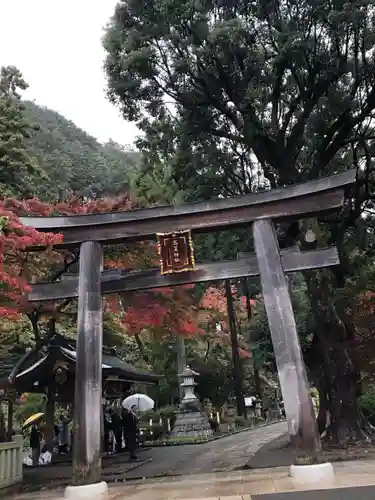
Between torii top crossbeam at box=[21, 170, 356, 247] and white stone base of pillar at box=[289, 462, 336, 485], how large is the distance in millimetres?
4661

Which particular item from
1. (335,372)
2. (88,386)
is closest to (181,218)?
(88,386)

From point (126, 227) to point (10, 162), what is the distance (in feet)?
36.9

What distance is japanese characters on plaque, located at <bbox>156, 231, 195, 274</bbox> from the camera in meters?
9.74

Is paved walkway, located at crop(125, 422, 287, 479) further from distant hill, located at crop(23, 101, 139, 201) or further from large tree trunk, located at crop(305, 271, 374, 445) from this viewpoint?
distant hill, located at crop(23, 101, 139, 201)

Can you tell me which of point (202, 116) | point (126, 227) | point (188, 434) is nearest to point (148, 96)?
point (202, 116)

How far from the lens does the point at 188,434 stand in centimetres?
2127

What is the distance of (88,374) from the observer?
28.6 feet

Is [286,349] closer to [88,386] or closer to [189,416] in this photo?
[88,386]

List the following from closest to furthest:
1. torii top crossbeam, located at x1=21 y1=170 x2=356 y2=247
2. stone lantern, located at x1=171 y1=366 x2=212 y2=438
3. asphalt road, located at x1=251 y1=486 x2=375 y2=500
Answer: asphalt road, located at x1=251 y1=486 x2=375 y2=500
torii top crossbeam, located at x1=21 y1=170 x2=356 y2=247
stone lantern, located at x1=171 y1=366 x2=212 y2=438

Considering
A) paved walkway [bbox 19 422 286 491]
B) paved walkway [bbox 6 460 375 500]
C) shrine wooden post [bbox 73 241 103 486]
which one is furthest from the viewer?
paved walkway [bbox 19 422 286 491]

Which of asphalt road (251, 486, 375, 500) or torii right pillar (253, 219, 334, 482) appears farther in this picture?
torii right pillar (253, 219, 334, 482)

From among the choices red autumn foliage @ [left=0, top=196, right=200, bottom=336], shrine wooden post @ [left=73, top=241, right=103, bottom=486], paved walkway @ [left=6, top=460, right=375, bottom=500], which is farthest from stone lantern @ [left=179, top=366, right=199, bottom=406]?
shrine wooden post @ [left=73, top=241, right=103, bottom=486]

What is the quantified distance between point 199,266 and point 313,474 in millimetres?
4321

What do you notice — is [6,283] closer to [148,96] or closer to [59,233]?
[59,233]
